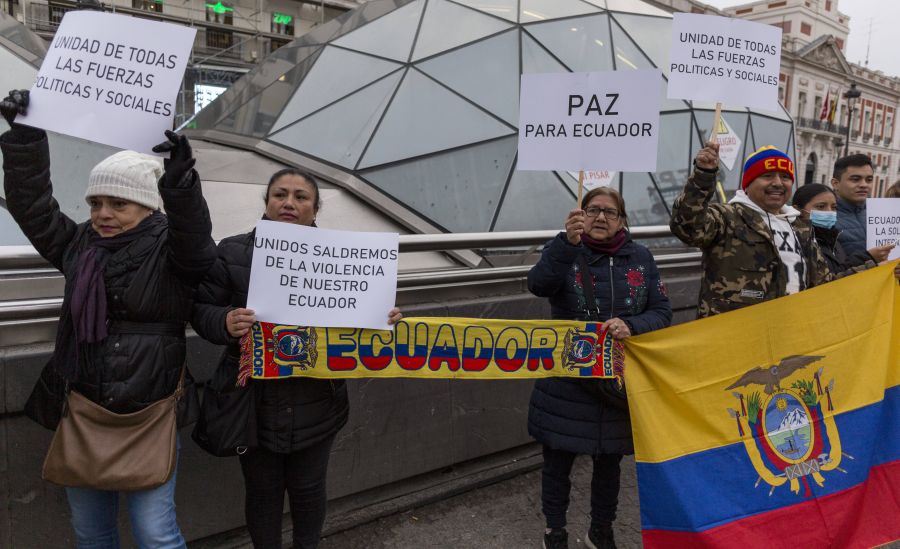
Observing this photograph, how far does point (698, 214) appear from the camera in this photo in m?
3.07

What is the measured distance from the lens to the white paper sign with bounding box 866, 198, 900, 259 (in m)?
4.04

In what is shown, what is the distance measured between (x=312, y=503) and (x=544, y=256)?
1.51 metres

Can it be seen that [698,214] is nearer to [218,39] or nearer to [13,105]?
[13,105]

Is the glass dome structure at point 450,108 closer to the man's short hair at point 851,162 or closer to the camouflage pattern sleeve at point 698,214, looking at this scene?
the man's short hair at point 851,162

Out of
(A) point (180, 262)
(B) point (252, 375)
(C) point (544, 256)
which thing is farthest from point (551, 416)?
(A) point (180, 262)

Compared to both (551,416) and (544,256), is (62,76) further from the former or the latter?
(551,416)

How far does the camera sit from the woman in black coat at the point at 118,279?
221 cm

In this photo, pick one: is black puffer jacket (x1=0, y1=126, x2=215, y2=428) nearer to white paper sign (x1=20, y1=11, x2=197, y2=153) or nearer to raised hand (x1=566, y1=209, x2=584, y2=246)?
white paper sign (x1=20, y1=11, x2=197, y2=153)

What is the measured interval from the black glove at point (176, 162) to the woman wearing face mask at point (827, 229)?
11.7 feet

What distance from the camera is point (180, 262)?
231 centimetres

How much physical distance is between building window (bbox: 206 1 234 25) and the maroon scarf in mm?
36093

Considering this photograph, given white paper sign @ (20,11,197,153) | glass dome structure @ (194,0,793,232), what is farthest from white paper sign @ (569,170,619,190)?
white paper sign @ (20,11,197,153)

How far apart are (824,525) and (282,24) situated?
40.0 m

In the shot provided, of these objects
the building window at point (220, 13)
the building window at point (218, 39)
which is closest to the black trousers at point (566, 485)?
the building window at point (218, 39)
